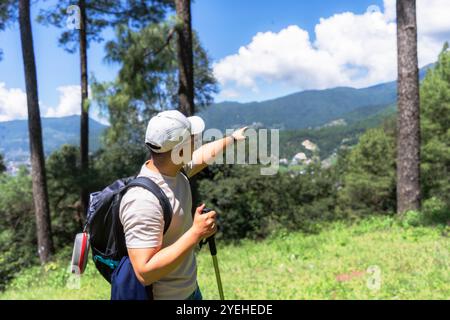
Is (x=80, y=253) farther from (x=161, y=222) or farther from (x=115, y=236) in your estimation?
(x=161, y=222)

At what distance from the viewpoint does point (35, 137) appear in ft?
29.8

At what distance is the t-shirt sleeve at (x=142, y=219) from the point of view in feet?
4.62

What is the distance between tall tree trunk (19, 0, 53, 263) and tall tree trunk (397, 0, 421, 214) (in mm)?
7365

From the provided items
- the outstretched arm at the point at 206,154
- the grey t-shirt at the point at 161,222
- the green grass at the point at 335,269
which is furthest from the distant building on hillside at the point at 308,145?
the grey t-shirt at the point at 161,222

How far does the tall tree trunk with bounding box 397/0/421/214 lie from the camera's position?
6766 millimetres

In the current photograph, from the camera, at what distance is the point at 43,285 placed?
6.42 m

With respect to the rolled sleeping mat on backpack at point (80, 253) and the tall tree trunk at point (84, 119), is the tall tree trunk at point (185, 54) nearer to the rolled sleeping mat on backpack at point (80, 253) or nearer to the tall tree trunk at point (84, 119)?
the tall tree trunk at point (84, 119)

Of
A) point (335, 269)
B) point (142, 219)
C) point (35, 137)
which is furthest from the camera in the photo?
point (35, 137)

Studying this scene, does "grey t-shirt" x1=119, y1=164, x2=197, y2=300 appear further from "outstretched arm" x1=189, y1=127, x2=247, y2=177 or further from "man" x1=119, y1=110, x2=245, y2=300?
"outstretched arm" x1=189, y1=127, x2=247, y2=177

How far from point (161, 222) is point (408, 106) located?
6.40 metres

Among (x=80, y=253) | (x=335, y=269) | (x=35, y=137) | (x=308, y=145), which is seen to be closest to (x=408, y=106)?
(x=335, y=269)

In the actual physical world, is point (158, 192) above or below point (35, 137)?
below

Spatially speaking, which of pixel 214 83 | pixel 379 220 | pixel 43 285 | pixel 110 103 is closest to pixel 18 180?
pixel 110 103

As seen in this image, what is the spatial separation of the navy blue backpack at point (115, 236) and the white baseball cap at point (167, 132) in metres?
0.14
